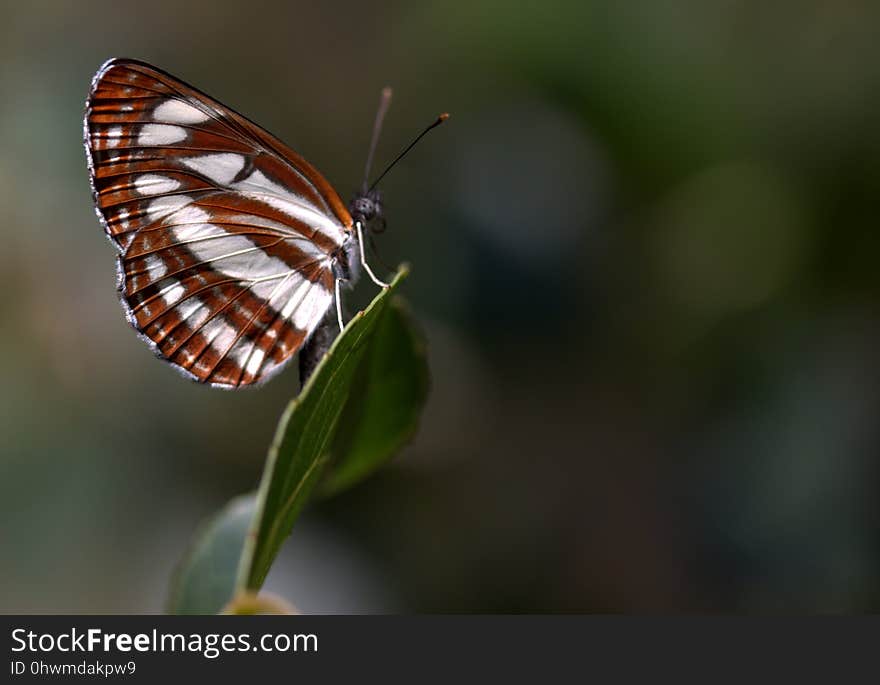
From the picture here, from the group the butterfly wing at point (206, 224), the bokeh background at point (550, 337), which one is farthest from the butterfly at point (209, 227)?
the bokeh background at point (550, 337)

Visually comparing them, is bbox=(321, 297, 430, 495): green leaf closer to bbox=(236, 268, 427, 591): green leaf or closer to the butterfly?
bbox=(236, 268, 427, 591): green leaf

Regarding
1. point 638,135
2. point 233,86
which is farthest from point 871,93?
point 233,86

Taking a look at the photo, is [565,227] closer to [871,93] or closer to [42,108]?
[871,93]

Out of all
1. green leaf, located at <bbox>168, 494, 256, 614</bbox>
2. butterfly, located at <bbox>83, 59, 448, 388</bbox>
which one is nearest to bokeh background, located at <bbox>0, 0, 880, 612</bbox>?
butterfly, located at <bbox>83, 59, 448, 388</bbox>

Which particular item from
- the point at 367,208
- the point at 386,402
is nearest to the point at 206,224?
the point at 367,208

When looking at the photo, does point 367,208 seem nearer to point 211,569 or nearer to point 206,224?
point 206,224

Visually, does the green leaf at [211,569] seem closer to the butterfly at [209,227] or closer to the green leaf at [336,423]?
the green leaf at [336,423]
